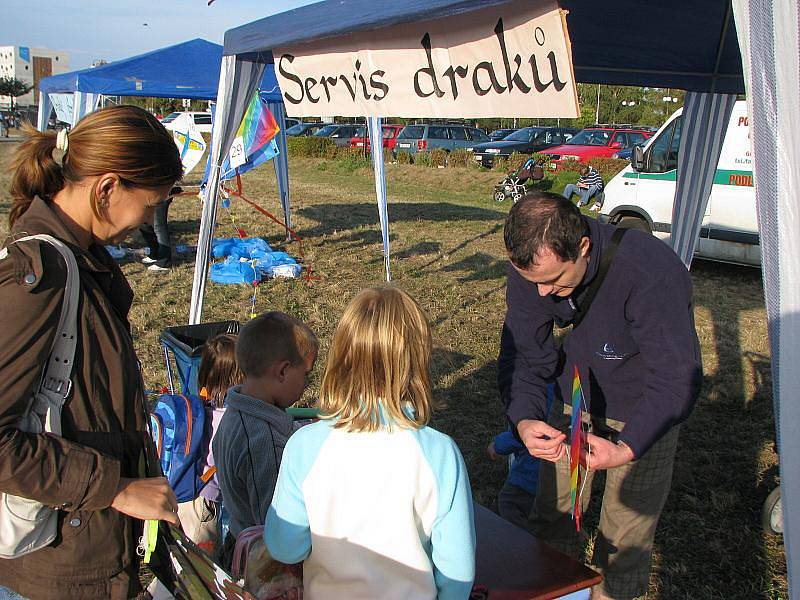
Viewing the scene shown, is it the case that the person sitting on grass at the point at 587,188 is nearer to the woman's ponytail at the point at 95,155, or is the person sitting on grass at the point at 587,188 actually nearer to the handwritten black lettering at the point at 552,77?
the handwritten black lettering at the point at 552,77

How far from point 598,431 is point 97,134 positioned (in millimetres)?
1933

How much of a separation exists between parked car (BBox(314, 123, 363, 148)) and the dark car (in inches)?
268

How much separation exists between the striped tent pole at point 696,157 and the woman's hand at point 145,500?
4024 millimetres

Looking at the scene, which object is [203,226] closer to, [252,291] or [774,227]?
[252,291]

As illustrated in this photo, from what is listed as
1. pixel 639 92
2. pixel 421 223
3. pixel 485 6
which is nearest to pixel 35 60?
pixel 639 92

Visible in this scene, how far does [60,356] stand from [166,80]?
31.2ft

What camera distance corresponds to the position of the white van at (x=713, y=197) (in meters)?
8.46

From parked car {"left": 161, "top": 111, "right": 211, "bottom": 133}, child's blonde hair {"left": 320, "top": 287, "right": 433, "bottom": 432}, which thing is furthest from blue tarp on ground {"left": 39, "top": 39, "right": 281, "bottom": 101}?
child's blonde hair {"left": 320, "top": 287, "right": 433, "bottom": 432}

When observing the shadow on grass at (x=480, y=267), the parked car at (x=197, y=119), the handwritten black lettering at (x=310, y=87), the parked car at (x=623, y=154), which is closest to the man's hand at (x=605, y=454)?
the handwritten black lettering at (x=310, y=87)

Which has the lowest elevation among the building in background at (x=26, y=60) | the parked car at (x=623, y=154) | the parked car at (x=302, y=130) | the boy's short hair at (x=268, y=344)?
the boy's short hair at (x=268, y=344)

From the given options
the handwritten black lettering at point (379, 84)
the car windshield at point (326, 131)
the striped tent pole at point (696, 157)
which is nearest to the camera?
the handwritten black lettering at point (379, 84)

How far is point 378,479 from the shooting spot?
149 cm

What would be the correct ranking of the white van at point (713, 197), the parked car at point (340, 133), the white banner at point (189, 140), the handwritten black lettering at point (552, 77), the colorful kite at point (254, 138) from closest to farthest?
the handwritten black lettering at point (552, 77) → the colorful kite at point (254, 138) → the white van at point (713, 197) → the white banner at point (189, 140) → the parked car at point (340, 133)

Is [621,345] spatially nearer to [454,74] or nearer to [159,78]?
[454,74]
